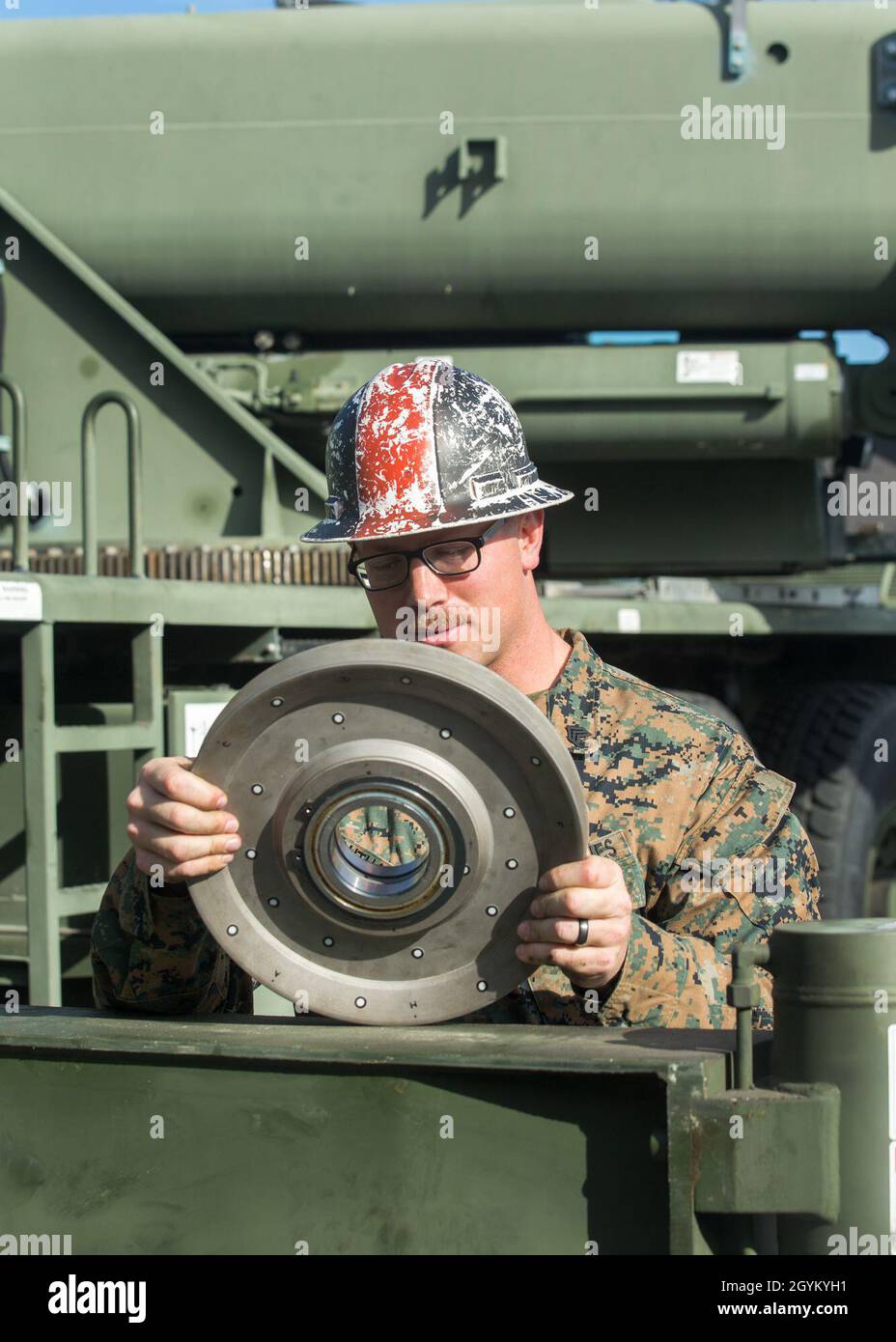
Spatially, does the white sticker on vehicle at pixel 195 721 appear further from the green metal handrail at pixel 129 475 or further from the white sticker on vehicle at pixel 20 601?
the white sticker on vehicle at pixel 20 601

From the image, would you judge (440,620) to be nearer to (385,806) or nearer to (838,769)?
(385,806)

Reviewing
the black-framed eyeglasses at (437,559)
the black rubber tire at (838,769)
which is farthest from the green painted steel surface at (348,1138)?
the black rubber tire at (838,769)

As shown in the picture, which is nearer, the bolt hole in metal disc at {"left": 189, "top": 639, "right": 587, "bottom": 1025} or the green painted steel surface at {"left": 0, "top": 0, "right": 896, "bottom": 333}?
the bolt hole in metal disc at {"left": 189, "top": 639, "right": 587, "bottom": 1025}

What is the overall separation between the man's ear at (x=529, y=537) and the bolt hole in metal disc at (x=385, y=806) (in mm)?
578

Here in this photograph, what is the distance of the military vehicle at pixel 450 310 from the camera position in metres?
4.91

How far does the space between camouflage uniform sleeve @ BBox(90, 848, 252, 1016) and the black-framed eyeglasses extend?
463 millimetres

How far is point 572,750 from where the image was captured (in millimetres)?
2240

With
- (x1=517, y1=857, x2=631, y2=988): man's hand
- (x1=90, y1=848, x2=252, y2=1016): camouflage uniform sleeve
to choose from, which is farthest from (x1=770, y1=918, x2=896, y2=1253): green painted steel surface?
(x1=90, y1=848, x2=252, y2=1016): camouflage uniform sleeve

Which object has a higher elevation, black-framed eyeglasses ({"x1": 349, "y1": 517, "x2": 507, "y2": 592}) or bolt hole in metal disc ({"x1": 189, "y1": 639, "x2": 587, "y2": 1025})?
black-framed eyeglasses ({"x1": 349, "y1": 517, "x2": 507, "y2": 592})

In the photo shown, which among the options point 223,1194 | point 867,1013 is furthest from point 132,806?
point 867,1013

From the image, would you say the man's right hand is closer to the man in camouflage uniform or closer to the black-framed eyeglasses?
the man in camouflage uniform

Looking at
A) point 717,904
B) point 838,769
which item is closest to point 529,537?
point 717,904

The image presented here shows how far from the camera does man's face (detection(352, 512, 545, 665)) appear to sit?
2.12 m
